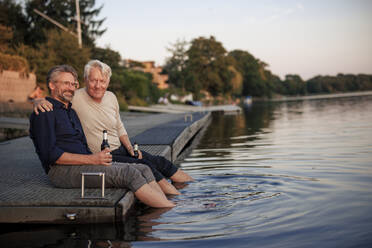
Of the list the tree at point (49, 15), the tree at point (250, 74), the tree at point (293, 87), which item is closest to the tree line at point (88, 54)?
the tree at point (49, 15)

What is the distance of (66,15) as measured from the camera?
42.7m

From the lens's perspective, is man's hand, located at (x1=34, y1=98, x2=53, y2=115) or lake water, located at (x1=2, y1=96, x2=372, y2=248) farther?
man's hand, located at (x1=34, y1=98, x2=53, y2=115)

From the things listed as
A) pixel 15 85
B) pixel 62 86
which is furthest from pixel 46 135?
pixel 15 85

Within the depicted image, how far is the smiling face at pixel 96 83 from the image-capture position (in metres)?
5.09

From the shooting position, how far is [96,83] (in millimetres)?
5117

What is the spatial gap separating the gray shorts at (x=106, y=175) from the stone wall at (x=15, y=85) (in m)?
17.4

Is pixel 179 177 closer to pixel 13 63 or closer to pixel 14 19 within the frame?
pixel 13 63

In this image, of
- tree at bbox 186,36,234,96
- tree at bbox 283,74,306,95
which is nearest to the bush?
tree at bbox 186,36,234,96

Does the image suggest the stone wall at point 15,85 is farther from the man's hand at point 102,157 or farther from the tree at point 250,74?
the tree at point 250,74

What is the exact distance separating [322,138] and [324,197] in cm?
798

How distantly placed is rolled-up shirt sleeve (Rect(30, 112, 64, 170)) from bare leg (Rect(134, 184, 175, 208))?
0.96 meters

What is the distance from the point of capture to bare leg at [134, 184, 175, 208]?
4.66 metres

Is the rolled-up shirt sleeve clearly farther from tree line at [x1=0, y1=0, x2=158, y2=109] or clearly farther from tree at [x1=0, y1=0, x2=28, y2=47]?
tree at [x1=0, y1=0, x2=28, y2=47]

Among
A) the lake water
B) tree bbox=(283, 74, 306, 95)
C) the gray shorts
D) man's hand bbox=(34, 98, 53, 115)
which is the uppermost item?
tree bbox=(283, 74, 306, 95)
